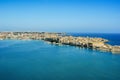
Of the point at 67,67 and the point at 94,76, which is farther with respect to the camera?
the point at 67,67

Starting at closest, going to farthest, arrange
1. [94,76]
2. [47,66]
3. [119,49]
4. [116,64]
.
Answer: [94,76] → [47,66] → [116,64] → [119,49]

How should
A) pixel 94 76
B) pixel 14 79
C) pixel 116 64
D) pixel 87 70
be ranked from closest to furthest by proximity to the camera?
pixel 14 79, pixel 94 76, pixel 87 70, pixel 116 64

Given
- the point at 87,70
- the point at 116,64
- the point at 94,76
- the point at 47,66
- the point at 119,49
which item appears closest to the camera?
the point at 94,76

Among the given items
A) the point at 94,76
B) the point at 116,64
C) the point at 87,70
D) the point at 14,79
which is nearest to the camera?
the point at 14,79

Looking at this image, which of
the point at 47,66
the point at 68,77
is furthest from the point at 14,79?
the point at 47,66

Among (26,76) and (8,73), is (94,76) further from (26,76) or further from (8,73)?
(8,73)

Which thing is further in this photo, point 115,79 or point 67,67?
point 67,67

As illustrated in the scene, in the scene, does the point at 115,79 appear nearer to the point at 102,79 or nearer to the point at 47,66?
the point at 102,79

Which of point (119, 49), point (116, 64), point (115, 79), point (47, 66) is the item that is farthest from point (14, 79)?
point (119, 49)
